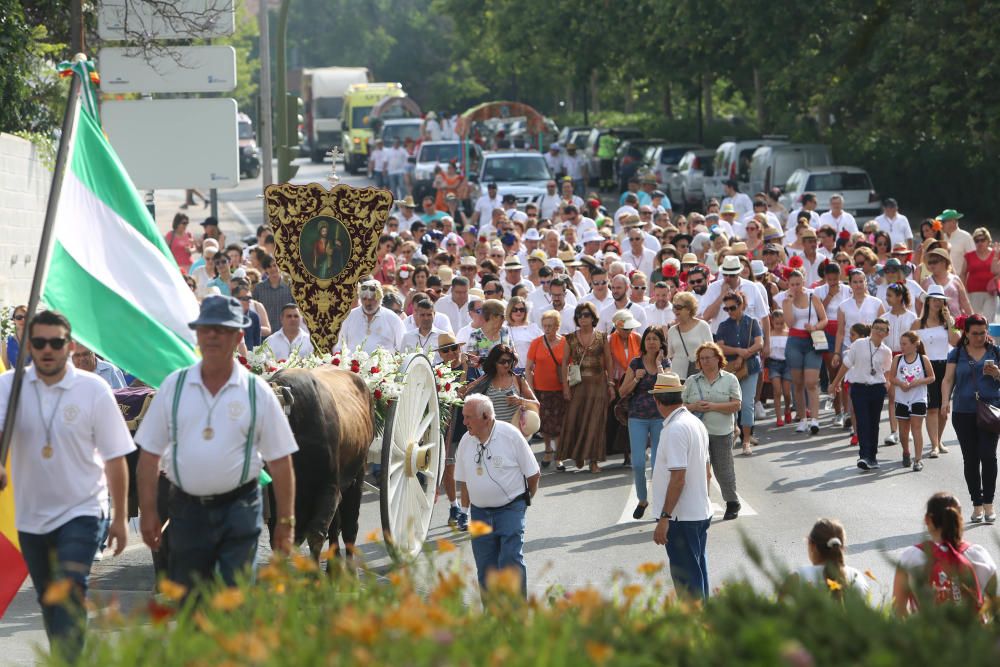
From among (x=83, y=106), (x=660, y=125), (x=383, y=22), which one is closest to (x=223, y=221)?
(x=660, y=125)

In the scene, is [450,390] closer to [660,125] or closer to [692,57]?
[692,57]

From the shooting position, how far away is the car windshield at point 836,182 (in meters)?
34.7

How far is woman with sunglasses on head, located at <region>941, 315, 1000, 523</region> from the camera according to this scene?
1280cm

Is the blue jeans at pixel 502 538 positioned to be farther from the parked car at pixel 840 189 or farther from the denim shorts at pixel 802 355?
the parked car at pixel 840 189

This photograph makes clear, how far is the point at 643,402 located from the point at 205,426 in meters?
7.12

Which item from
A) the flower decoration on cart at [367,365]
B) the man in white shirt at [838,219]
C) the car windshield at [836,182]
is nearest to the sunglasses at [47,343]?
the flower decoration on cart at [367,365]

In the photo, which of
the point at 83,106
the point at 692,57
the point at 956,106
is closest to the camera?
the point at 83,106

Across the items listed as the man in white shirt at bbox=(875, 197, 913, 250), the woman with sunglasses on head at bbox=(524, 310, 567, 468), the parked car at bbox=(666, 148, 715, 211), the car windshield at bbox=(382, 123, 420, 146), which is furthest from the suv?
the woman with sunglasses on head at bbox=(524, 310, 567, 468)

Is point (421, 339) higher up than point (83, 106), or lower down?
lower down

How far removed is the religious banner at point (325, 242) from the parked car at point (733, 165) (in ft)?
90.1

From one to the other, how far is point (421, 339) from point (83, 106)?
5.98 meters

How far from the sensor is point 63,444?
24.6ft

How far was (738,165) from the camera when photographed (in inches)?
1602

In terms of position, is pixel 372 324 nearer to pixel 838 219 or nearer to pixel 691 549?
pixel 691 549
